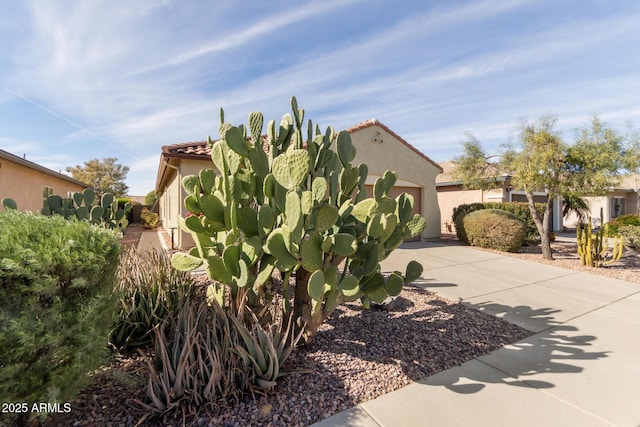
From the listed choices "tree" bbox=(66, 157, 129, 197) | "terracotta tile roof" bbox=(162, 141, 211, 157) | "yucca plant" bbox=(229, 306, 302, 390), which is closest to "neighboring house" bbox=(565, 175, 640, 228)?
"terracotta tile roof" bbox=(162, 141, 211, 157)

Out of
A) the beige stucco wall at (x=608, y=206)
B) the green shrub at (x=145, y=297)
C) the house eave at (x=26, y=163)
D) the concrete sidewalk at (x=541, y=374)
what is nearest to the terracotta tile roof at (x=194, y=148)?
the green shrub at (x=145, y=297)

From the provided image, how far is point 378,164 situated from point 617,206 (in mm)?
28155

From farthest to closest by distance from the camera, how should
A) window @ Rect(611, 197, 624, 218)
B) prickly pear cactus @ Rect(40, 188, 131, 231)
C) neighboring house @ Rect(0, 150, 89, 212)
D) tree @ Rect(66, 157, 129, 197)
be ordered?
tree @ Rect(66, 157, 129, 197) → window @ Rect(611, 197, 624, 218) → neighboring house @ Rect(0, 150, 89, 212) → prickly pear cactus @ Rect(40, 188, 131, 231)

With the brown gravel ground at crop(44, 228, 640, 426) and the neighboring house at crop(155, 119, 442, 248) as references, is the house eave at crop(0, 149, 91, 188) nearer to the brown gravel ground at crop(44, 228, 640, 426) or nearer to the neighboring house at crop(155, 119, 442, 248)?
the neighboring house at crop(155, 119, 442, 248)

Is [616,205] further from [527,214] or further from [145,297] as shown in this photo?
[145,297]

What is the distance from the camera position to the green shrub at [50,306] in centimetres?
167

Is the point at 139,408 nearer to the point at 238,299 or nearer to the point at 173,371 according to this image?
the point at 173,371

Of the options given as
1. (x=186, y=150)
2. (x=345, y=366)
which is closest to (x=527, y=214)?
(x=345, y=366)

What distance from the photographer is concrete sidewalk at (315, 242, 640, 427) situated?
2570 mm

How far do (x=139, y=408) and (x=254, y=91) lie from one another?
29.1 feet

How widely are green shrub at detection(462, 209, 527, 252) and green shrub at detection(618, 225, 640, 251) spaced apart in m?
3.58

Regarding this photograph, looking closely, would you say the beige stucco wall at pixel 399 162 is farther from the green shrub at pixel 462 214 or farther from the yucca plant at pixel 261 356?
the yucca plant at pixel 261 356

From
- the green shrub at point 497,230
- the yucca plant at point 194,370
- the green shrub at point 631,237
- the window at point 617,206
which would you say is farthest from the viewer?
the window at point 617,206

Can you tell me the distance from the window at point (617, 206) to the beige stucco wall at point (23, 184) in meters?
38.5
